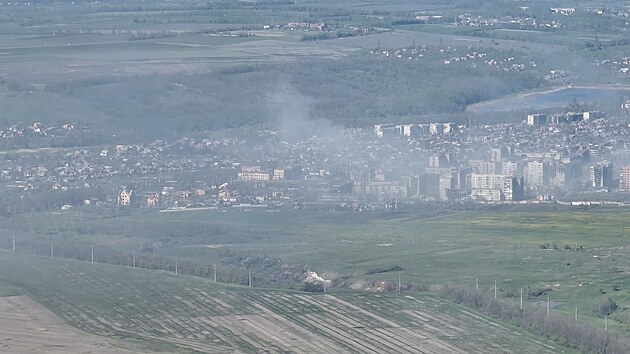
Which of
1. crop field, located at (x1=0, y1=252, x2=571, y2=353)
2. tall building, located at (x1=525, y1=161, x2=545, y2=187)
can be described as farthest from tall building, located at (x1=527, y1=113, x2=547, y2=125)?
crop field, located at (x1=0, y1=252, x2=571, y2=353)

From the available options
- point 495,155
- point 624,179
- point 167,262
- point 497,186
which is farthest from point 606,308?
point 495,155

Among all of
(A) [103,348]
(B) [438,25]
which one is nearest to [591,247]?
(A) [103,348]

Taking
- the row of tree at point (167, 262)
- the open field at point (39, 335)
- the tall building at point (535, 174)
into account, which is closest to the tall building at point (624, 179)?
the tall building at point (535, 174)

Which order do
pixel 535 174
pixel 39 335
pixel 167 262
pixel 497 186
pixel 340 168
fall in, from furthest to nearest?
1. pixel 340 168
2. pixel 535 174
3. pixel 497 186
4. pixel 167 262
5. pixel 39 335

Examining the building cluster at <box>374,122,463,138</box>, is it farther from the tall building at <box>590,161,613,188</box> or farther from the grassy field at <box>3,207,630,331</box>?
the grassy field at <box>3,207,630,331</box>

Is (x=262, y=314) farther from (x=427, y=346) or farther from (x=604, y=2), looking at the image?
(x=604, y=2)

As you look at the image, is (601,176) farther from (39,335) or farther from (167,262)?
(39,335)

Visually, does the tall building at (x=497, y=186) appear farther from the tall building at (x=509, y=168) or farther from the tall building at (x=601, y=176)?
the tall building at (x=601, y=176)
